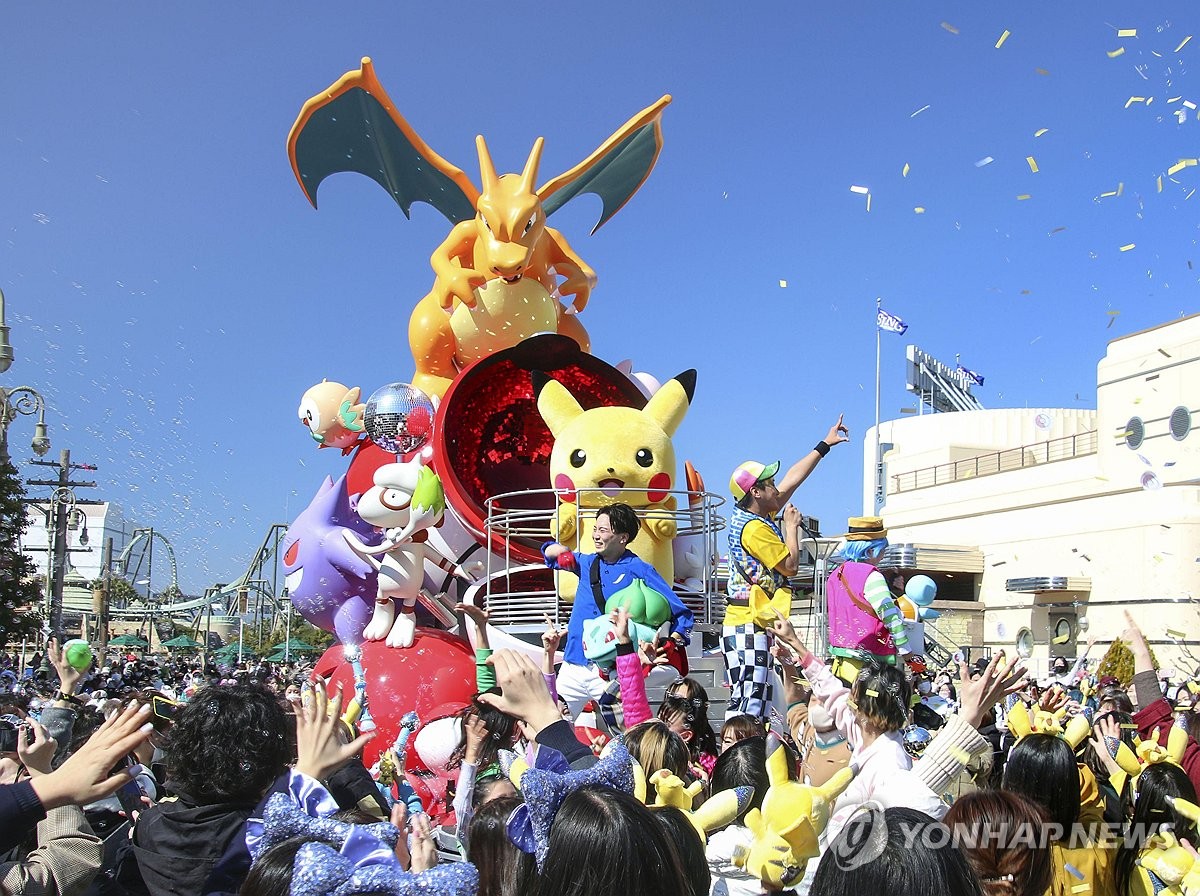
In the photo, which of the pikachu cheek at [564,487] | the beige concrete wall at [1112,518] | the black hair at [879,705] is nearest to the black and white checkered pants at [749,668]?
the pikachu cheek at [564,487]

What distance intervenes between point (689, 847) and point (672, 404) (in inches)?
275

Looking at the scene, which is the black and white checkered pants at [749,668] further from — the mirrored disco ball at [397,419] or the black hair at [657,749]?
the mirrored disco ball at [397,419]

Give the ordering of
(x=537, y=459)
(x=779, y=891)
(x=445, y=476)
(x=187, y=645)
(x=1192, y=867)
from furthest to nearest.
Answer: (x=187, y=645)
(x=537, y=459)
(x=445, y=476)
(x=1192, y=867)
(x=779, y=891)

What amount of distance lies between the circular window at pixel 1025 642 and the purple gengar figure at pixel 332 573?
24453mm

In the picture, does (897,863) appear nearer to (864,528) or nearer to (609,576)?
(609,576)

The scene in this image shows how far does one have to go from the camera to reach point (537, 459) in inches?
398

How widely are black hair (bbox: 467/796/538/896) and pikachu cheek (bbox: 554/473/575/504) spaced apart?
592cm

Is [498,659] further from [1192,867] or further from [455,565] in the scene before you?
[455,565]

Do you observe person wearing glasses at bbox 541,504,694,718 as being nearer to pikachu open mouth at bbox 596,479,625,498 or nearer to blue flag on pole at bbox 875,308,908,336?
pikachu open mouth at bbox 596,479,625,498

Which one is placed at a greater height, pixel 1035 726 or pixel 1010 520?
pixel 1010 520

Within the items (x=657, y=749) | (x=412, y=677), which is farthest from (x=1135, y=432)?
(x=657, y=749)

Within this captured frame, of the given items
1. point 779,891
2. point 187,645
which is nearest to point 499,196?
point 779,891

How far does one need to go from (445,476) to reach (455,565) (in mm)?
856

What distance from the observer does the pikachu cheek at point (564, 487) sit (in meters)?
8.30
